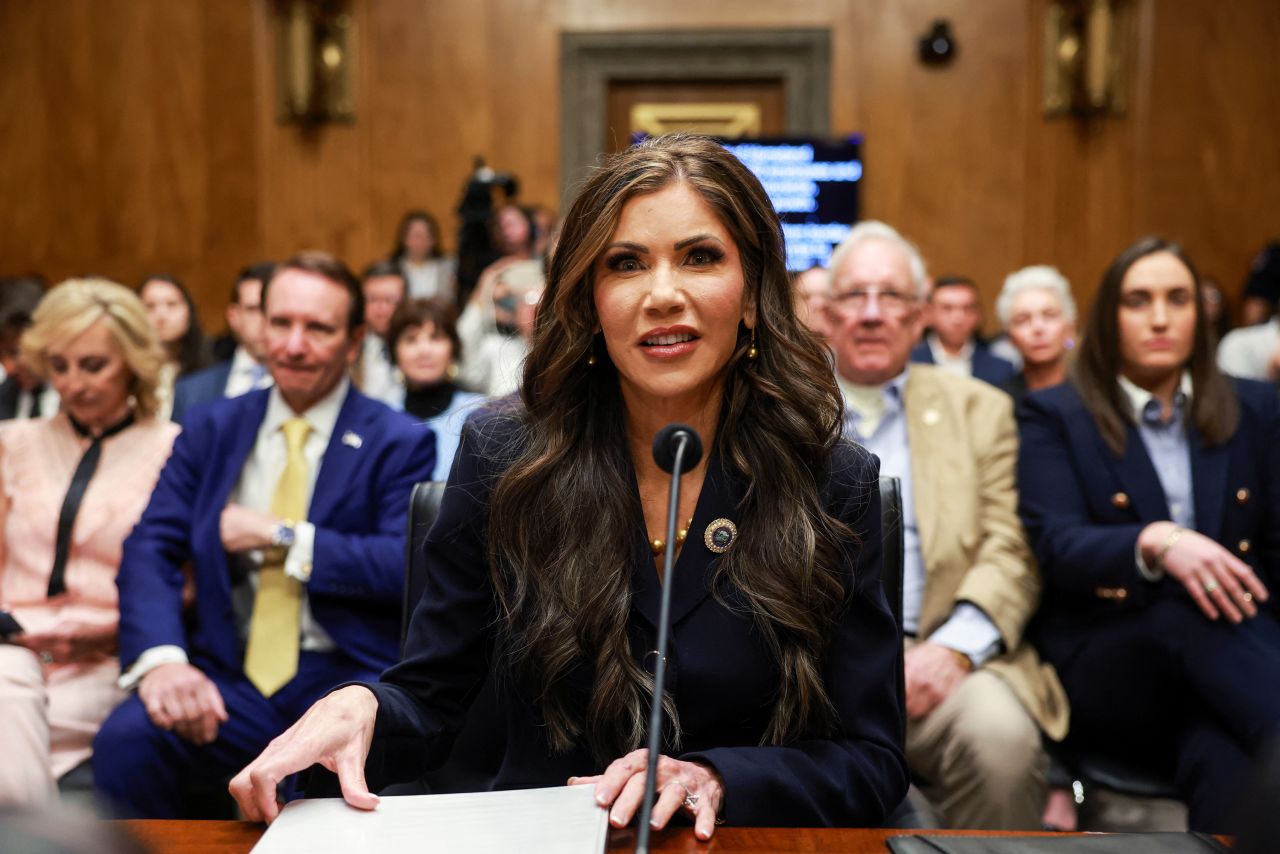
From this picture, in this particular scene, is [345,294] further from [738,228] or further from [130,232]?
[130,232]

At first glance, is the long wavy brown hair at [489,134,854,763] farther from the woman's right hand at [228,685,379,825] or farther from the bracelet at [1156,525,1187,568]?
the bracelet at [1156,525,1187,568]

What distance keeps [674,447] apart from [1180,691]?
1.62 metres

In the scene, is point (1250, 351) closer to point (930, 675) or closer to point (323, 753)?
point (930, 675)

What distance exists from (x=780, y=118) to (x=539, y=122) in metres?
1.67

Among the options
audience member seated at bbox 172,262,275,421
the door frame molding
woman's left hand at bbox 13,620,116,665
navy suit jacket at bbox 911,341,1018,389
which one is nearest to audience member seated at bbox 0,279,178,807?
woman's left hand at bbox 13,620,116,665

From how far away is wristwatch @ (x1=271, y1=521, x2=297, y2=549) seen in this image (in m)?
2.71

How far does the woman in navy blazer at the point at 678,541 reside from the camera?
1611 mm

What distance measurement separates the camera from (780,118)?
882 centimetres

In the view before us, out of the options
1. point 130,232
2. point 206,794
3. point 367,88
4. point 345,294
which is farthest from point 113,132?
point 206,794

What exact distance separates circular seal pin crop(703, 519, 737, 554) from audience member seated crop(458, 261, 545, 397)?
243 centimetres

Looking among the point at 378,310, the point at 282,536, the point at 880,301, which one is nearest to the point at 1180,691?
the point at 880,301

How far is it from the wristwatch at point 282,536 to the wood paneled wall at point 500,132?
250 inches

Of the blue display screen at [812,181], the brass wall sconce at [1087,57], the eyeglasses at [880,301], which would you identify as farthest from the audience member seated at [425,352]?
the brass wall sconce at [1087,57]

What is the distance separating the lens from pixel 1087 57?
8.27 metres
